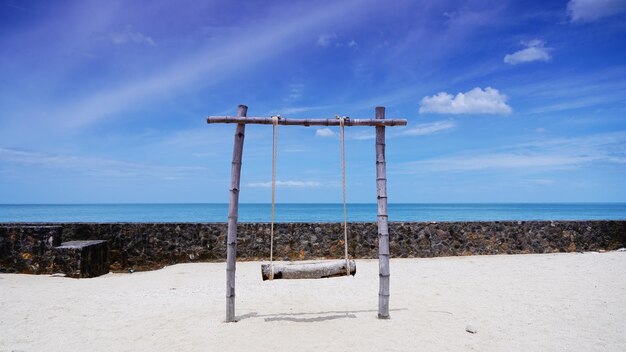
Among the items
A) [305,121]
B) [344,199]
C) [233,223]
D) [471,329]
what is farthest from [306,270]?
[471,329]

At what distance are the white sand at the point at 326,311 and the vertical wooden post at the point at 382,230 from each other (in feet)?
0.85

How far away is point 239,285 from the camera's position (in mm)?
8203

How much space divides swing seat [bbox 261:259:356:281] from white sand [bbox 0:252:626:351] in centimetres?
63

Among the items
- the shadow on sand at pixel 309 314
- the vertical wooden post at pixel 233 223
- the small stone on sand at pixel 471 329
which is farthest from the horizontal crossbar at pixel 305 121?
the small stone on sand at pixel 471 329

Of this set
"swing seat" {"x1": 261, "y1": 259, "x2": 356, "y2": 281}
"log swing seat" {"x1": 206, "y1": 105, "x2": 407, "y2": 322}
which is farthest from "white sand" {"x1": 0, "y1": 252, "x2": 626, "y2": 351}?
"swing seat" {"x1": 261, "y1": 259, "x2": 356, "y2": 281}

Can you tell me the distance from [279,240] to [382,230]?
17.8ft

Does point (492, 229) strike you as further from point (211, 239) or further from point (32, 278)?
point (32, 278)

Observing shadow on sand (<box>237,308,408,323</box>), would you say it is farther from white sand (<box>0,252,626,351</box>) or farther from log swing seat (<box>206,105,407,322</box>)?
log swing seat (<box>206,105,407,322</box>)

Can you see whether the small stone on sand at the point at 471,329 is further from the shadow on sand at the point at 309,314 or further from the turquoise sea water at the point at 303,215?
the turquoise sea water at the point at 303,215

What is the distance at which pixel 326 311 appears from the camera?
614 cm

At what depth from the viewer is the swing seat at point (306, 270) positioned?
5199mm

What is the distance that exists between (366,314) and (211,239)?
5662 mm

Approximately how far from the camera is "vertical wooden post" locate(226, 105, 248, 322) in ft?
18.1

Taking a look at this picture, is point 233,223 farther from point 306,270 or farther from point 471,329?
point 471,329
